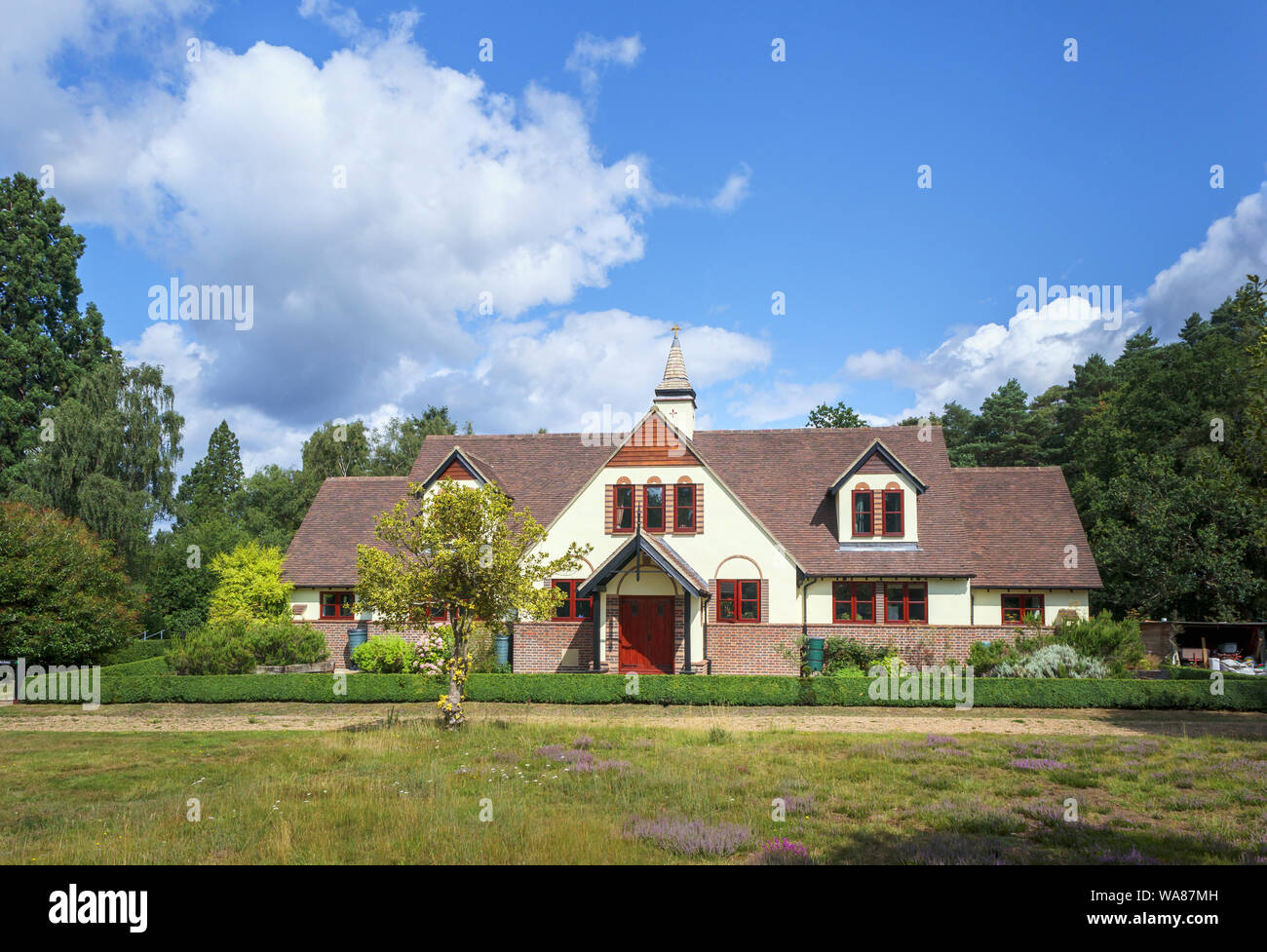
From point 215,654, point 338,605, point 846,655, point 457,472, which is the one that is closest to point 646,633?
point 846,655

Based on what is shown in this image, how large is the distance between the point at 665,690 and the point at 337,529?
19013mm

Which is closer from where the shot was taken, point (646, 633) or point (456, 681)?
point (456, 681)

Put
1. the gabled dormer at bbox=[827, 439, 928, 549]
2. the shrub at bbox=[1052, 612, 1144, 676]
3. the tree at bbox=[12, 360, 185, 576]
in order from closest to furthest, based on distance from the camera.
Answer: the shrub at bbox=[1052, 612, 1144, 676]
the gabled dormer at bbox=[827, 439, 928, 549]
the tree at bbox=[12, 360, 185, 576]

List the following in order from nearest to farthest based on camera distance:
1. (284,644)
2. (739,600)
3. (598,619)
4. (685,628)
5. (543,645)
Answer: (685,628), (598,619), (543,645), (284,644), (739,600)

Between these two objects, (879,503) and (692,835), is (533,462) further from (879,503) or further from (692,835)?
(692,835)

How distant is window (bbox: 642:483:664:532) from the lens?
102 ft

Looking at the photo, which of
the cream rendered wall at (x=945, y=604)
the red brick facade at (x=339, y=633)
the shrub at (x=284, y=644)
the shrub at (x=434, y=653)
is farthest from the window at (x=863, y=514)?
the shrub at (x=284, y=644)

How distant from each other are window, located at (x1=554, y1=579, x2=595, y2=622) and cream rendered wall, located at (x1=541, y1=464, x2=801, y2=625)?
1.23 meters

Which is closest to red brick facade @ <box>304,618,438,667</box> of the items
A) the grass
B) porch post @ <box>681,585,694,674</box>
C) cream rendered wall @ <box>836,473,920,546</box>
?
porch post @ <box>681,585,694,674</box>

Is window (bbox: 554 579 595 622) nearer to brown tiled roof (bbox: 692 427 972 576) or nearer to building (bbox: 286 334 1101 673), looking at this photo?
building (bbox: 286 334 1101 673)

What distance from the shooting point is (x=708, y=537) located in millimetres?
30594
